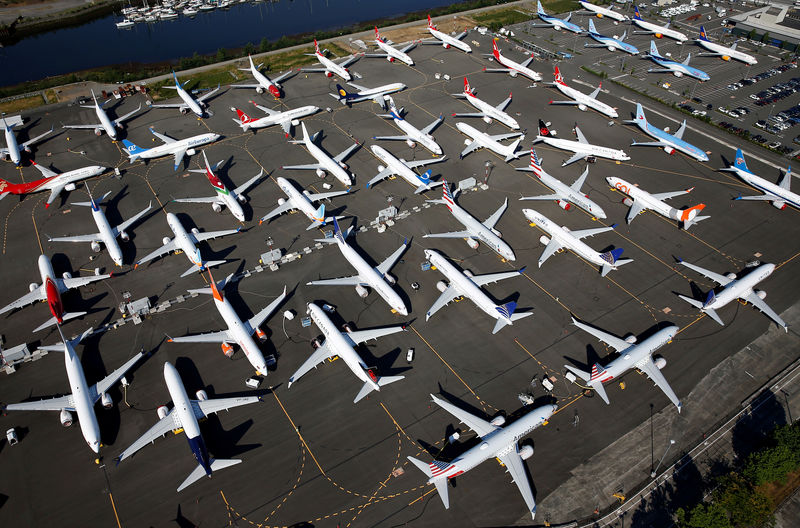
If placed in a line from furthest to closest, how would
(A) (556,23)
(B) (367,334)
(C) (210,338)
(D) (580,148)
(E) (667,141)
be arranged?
(A) (556,23) → (E) (667,141) → (D) (580,148) → (C) (210,338) → (B) (367,334)

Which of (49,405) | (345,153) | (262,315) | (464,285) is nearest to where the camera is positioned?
(49,405)

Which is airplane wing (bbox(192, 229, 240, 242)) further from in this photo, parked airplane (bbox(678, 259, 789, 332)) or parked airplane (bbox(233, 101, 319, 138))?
parked airplane (bbox(678, 259, 789, 332))

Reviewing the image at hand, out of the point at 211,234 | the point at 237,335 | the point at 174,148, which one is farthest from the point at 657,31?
the point at 237,335

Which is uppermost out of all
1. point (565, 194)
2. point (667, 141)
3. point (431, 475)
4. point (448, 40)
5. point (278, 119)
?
point (448, 40)

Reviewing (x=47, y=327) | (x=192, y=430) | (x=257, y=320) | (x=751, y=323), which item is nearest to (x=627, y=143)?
(x=751, y=323)

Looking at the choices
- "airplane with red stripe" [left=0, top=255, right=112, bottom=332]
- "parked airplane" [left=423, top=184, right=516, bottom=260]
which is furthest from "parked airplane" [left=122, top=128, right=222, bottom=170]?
"parked airplane" [left=423, top=184, right=516, bottom=260]

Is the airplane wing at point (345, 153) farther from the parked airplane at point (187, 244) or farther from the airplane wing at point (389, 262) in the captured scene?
the airplane wing at point (389, 262)

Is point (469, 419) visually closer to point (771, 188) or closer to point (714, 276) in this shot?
point (714, 276)

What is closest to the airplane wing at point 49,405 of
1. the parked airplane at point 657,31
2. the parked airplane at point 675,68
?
the parked airplane at point 675,68
